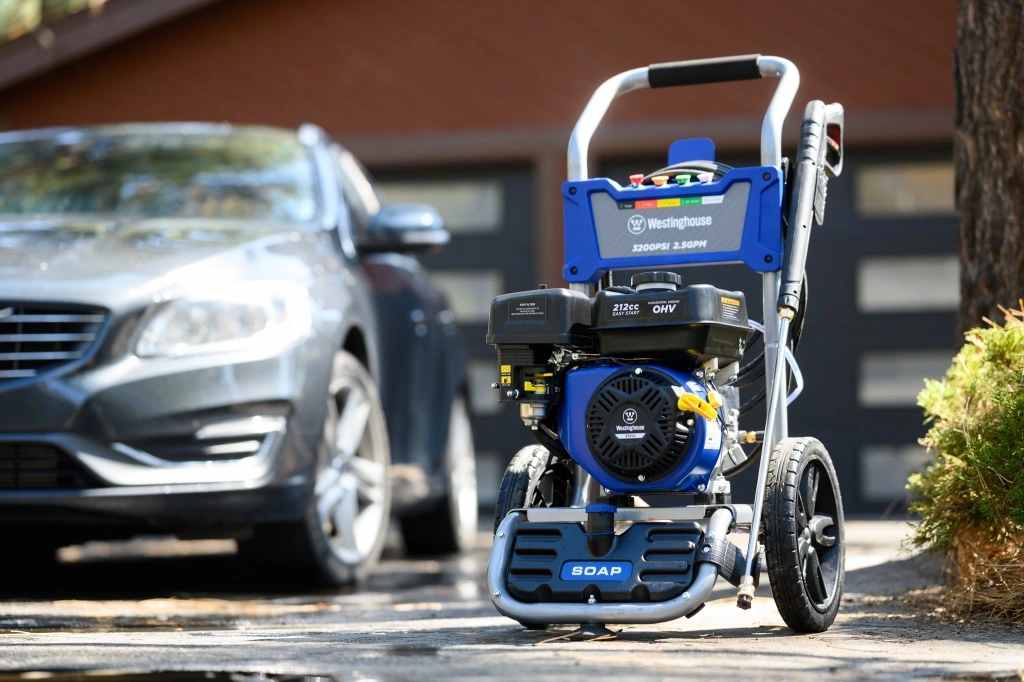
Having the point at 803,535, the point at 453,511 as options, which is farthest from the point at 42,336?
the point at 453,511

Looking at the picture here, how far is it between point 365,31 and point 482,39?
769mm

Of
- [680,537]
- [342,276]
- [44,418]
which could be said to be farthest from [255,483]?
[680,537]

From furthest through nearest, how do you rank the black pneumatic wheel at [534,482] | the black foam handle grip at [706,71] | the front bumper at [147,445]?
the front bumper at [147,445] → the black foam handle grip at [706,71] → the black pneumatic wheel at [534,482]

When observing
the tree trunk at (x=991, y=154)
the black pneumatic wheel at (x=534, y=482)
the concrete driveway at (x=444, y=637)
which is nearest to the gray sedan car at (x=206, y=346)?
the concrete driveway at (x=444, y=637)

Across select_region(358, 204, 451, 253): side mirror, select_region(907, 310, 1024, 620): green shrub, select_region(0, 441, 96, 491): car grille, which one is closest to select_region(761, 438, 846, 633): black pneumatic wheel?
select_region(907, 310, 1024, 620): green shrub

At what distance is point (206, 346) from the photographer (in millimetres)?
5102

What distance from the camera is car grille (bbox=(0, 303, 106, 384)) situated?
5012 mm

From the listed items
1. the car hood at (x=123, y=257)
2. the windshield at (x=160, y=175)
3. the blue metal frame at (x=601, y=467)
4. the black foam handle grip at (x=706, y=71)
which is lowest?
the blue metal frame at (x=601, y=467)

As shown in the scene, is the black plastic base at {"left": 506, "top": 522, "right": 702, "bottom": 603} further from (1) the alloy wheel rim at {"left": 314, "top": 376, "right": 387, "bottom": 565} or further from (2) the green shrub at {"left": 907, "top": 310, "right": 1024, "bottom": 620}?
(1) the alloy wheel rim at {"left": 314, "top": 376, "right": 387, "bottom": 565}

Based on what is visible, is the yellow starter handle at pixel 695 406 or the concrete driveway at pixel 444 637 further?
the yellow starter handle at pixel 695 406

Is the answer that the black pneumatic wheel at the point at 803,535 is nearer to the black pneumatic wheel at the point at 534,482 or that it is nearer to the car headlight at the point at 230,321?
the black pneumatic wheel at the point at 534,482

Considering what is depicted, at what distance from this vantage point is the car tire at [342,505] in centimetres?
541

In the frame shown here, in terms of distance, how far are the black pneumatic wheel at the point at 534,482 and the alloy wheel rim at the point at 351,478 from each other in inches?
53.3

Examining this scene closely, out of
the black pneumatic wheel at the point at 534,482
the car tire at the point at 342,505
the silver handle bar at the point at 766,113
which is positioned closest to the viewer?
the black pneumatic wheel at the point at 534,482
